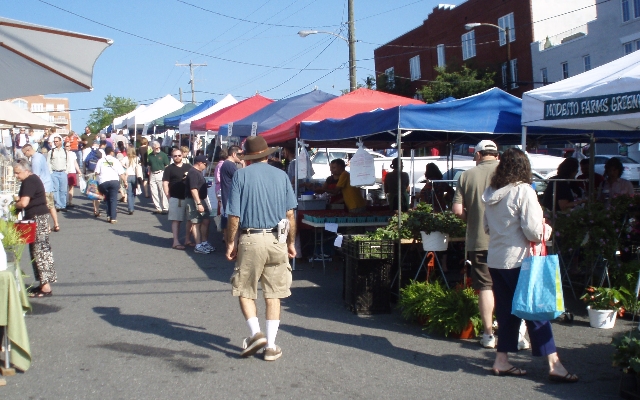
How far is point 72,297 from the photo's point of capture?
8812mm

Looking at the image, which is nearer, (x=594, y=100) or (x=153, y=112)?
(x=594, y=100)

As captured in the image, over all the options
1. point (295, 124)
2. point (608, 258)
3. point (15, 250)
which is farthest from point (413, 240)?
point (15, 250)

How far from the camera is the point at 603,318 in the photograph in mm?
6863

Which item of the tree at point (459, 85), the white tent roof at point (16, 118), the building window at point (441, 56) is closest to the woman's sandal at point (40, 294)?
the white tent roof at point (16, 118)

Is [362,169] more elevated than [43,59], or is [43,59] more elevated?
[43,59]

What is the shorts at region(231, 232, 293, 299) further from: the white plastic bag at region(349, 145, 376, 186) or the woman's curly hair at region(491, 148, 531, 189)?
the white plastic bag at region(349, 145, 376, 186)

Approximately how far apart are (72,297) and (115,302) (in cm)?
71

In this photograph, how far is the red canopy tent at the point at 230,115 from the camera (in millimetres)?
17125

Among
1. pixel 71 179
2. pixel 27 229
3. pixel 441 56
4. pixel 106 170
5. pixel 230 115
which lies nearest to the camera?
pixel 27 229

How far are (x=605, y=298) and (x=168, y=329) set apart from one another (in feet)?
14.8

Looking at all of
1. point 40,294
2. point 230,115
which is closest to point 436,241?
point 40,294

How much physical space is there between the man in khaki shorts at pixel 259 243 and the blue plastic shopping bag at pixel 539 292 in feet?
6.73

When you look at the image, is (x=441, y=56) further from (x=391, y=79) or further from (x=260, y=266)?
(x=260, y=266)

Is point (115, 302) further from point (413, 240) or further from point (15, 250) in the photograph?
point (413, 240)
